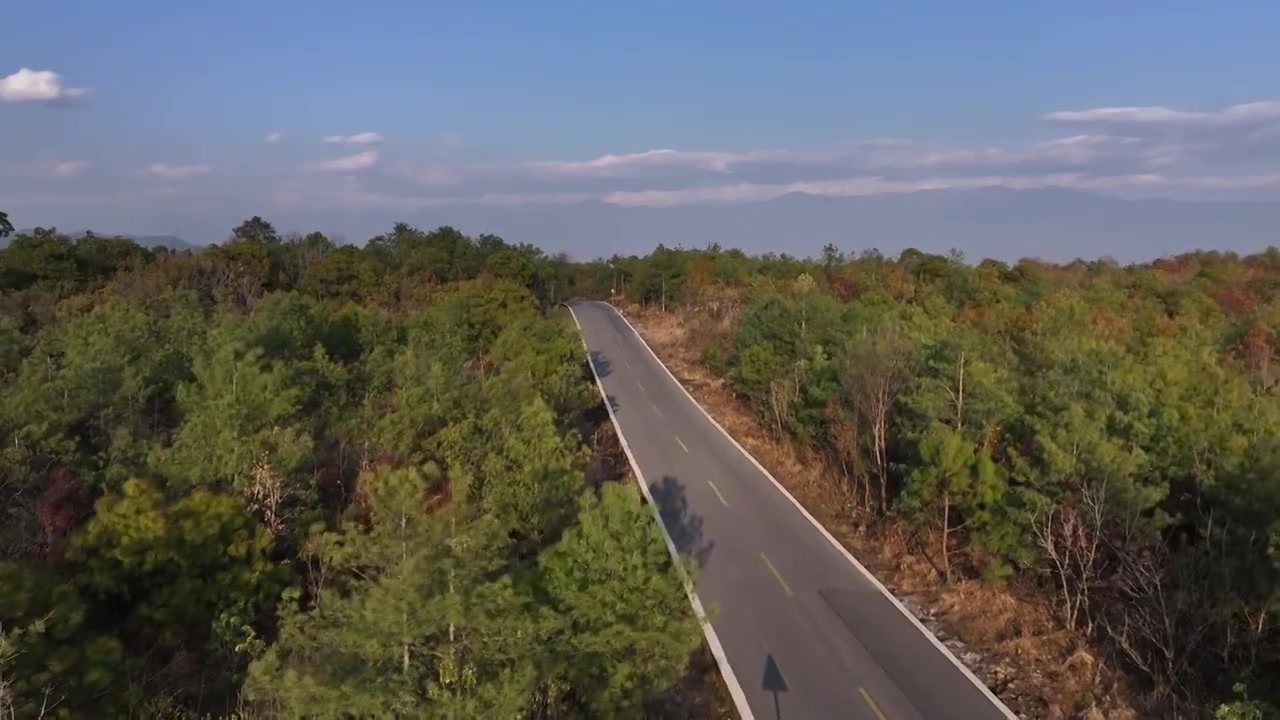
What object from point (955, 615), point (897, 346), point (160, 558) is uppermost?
point (897, 346)

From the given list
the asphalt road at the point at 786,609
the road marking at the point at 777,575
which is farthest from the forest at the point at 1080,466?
the road marking at the point at 777,575

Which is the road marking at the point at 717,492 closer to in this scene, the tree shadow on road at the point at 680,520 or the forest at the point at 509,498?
the tree shadow on road at the point at 680,520

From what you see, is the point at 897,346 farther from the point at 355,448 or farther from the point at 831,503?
the point at 355,448

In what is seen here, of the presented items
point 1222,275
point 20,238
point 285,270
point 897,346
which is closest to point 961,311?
point 897,346

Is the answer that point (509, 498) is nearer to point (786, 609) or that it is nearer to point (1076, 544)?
point (786, 609)

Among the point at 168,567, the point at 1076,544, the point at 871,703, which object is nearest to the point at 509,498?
the point at 168,567

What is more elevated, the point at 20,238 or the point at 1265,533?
the point at 20,238
